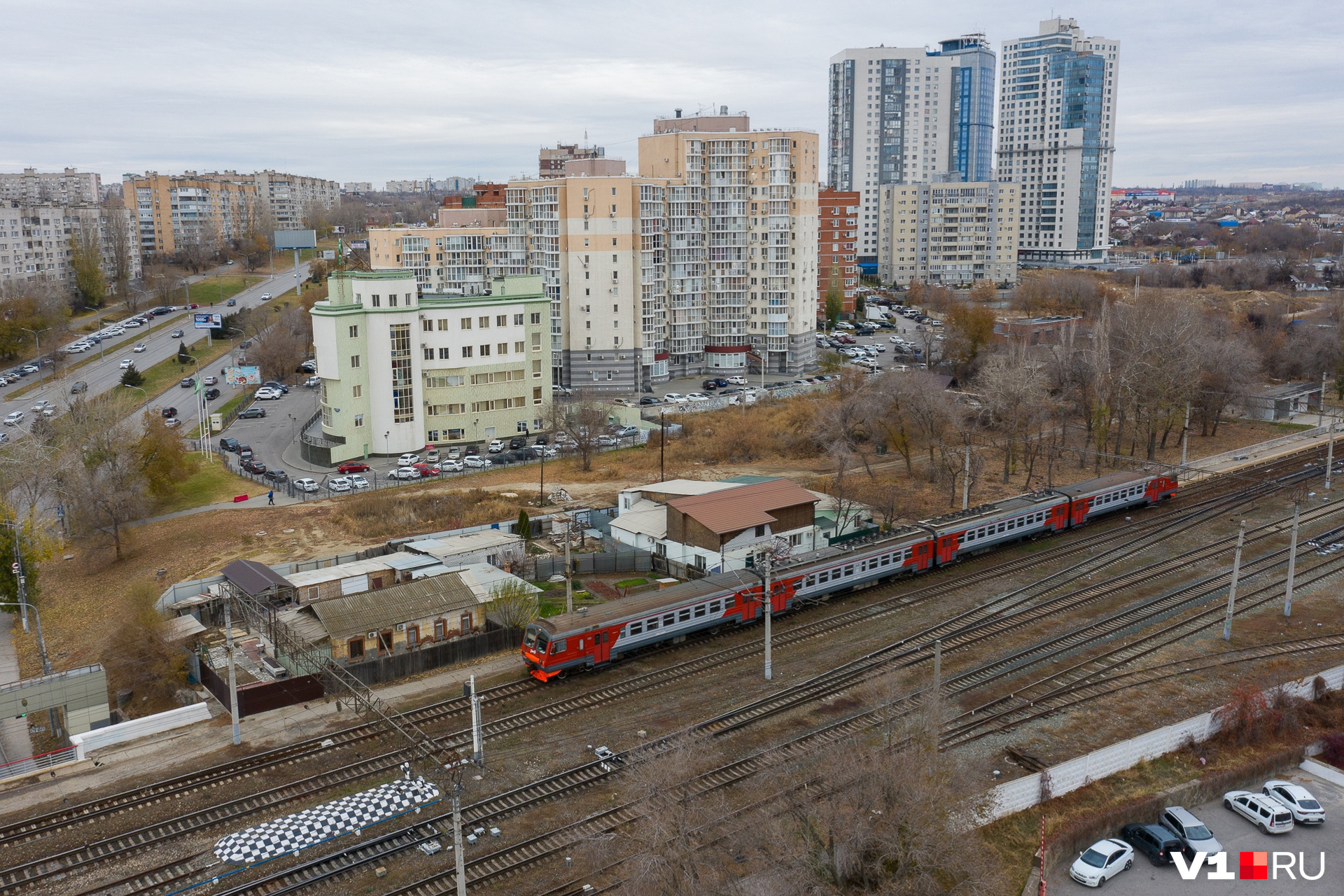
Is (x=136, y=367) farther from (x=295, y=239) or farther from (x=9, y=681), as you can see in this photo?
(x=9, y=681)

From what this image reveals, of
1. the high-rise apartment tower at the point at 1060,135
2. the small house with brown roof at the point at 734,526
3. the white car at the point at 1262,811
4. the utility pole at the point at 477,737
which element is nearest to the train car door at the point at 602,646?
the utility pole at the point at 477,737

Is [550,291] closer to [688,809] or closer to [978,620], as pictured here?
[978,620]

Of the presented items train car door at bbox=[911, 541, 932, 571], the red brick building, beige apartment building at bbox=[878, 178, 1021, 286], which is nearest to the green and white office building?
train car door at bbox=[911, 541, 932, 571]

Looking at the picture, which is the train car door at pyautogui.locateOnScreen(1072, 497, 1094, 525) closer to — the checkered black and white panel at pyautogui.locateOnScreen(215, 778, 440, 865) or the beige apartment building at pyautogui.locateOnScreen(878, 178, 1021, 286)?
the checkered black and white panel at pyautogui.locateOnScreen(215, 778, 440, 865)

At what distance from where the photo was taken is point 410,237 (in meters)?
79.8

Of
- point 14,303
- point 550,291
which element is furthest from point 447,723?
point 14,303

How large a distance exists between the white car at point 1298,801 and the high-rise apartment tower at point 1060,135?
135 m

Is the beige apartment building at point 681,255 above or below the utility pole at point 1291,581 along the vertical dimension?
→ above

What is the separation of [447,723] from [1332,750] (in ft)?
69.2

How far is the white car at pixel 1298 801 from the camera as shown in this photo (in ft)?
70.4

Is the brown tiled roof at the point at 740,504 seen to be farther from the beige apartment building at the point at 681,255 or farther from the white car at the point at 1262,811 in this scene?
the beige apartment building at the point at 681,255

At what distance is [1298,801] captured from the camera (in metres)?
21.8

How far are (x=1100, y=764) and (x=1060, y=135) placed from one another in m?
139

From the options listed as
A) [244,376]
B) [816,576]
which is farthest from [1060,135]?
[816,576]
